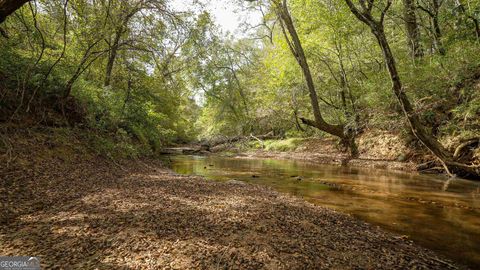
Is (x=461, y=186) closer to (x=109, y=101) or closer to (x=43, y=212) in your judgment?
(x=43, y=212)

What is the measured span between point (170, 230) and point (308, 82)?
1262 cm

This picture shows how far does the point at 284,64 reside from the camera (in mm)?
19906

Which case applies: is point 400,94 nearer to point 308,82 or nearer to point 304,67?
point 308,82

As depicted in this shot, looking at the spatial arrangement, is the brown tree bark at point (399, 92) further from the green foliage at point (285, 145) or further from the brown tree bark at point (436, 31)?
the green foliage at point (285, 145)

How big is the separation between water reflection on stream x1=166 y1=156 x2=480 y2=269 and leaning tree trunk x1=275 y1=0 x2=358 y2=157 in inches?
194

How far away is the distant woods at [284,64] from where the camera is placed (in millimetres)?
8250

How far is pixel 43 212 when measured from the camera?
4297mm

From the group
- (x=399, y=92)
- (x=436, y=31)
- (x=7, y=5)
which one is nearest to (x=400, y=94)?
(x=399, y=92)

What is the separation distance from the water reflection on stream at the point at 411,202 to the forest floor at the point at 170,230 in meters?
0.66

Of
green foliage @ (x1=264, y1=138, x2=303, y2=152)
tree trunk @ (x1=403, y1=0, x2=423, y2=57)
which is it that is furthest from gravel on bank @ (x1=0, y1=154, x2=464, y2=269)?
green foliage @ (x1=264, y1=138, x2=303, y2=152)

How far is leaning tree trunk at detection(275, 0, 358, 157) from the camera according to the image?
14.1m

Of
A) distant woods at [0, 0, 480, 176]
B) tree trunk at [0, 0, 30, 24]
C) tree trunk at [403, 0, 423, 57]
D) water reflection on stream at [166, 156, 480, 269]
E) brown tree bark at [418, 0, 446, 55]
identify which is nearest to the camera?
tree trunk at [0, 0, 30, 24]

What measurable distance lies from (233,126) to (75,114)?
20.5 m

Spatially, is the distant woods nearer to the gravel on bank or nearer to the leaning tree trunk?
the leaning tree trunk
